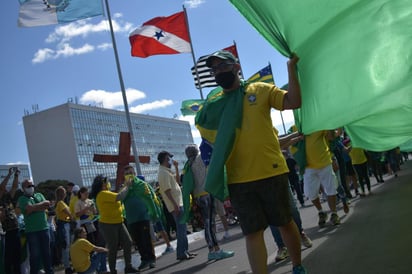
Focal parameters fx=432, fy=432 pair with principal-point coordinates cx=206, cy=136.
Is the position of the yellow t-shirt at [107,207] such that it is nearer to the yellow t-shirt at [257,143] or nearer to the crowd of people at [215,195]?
the crowd of people at [215,195]

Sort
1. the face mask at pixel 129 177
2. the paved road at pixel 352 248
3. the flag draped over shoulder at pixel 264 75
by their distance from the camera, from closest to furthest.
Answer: the paved road at pixel 352 248, the face mask at pixel 129 177, the flag draped over shoulder at pixel 264 75

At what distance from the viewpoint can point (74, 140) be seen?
11031 cm

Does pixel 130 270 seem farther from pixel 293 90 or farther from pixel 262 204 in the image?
pixel 293 90

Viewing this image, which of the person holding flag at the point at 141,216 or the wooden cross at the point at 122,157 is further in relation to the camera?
the wooden cross at the point at 122,157

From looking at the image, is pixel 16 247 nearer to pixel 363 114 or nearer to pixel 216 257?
pixel 216 257

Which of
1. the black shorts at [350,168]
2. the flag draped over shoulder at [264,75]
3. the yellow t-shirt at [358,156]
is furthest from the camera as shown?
the flag draped over shoulder at [264,75]

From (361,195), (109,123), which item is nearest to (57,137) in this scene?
(109,123)

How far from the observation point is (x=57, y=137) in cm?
11344

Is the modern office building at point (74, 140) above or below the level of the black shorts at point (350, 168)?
above

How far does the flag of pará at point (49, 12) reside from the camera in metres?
12.7

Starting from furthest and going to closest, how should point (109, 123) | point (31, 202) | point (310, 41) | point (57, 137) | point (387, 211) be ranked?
point (109, 123) < point (57, 137) < point (31, 202) < point (387, 211) < point (310, 41)

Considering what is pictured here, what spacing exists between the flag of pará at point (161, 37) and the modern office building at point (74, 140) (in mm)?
95600

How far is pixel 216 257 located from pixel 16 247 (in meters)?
3.90

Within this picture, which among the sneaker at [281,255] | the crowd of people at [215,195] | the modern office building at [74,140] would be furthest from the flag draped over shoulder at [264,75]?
the modern office building at [74,140]
